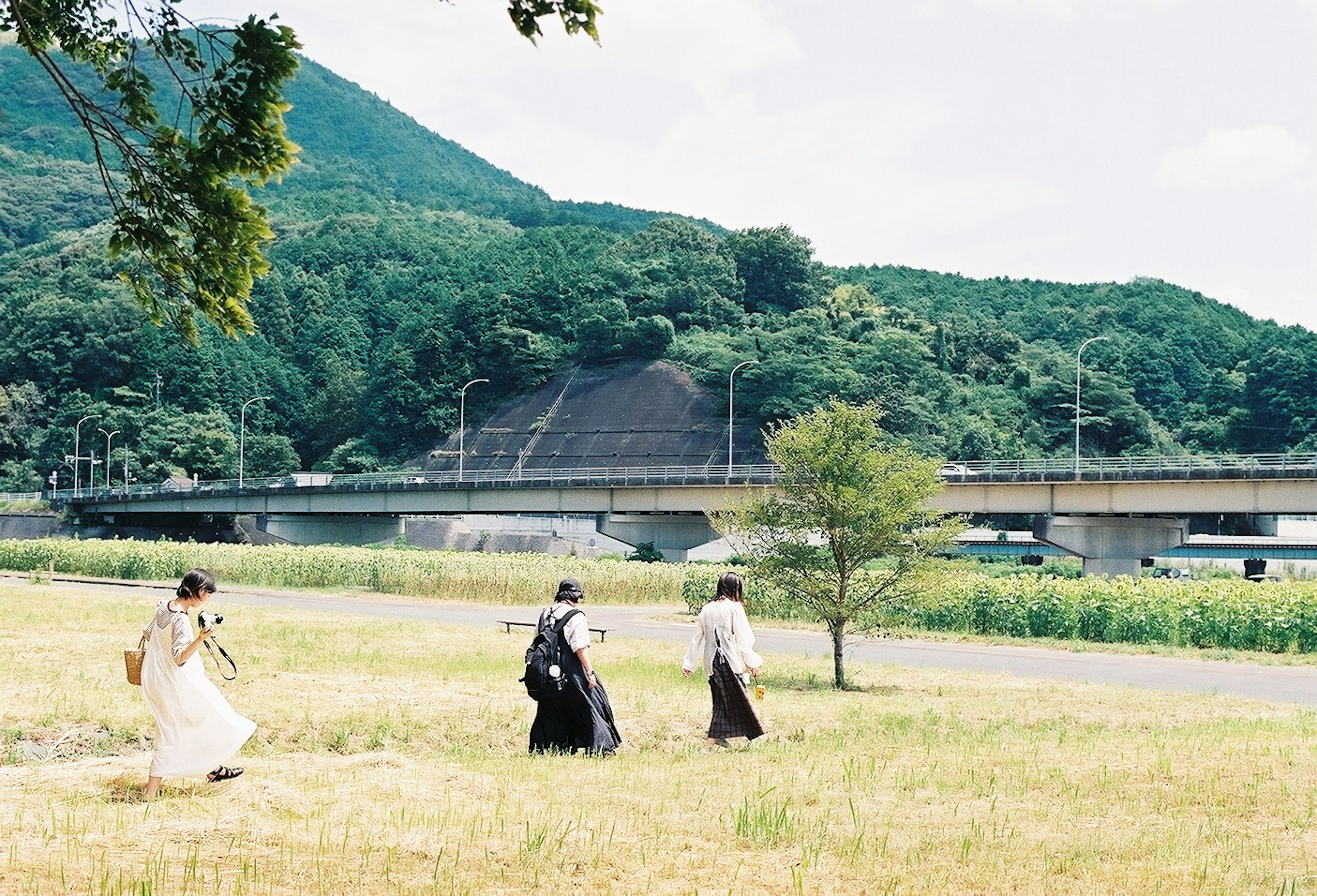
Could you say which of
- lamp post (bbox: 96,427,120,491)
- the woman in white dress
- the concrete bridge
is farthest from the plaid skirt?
lamp post (bbox: 96,427,120,491)

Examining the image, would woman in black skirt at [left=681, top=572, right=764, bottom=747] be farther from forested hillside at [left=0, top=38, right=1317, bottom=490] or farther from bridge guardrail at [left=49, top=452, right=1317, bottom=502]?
forested hillside at [left=0, top=38, right=1317, bottom=490]

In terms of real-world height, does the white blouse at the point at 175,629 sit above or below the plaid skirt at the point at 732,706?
above

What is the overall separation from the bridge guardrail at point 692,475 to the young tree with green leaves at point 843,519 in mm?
16153

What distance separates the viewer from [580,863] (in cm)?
777

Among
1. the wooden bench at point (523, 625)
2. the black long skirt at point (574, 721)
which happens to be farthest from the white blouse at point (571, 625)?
the wooden bench at point (523, 625)

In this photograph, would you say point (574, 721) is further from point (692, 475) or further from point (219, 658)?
point (692, 475)

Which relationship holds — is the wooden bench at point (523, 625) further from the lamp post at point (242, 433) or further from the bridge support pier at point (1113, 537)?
the lamp post at point (242, 433)

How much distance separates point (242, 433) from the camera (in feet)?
318

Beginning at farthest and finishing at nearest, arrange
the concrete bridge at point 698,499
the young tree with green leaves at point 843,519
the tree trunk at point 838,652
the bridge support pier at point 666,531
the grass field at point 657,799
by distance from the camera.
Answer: the bridge support pier at point 666,531, the concrete bridge at point 698,499, the young tree with green leaves at point 843,519, the tree trunk at point 838,652, the grass field at point 657,799

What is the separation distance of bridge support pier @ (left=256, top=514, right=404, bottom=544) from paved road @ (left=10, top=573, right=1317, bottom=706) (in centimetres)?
4108

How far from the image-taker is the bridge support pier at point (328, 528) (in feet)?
272

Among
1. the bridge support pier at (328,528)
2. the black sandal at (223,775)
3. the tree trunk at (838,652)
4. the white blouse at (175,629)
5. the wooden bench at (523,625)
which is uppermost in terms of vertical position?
the white blouse at (175,629)

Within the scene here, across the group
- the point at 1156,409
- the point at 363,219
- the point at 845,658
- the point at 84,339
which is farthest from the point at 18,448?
the point at 845,658

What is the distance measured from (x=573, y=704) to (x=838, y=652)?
28.1 ft
